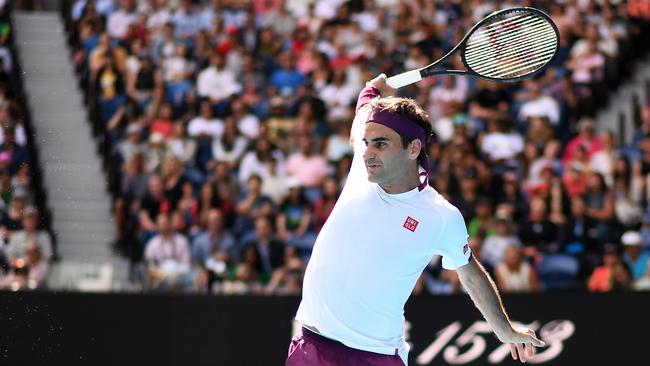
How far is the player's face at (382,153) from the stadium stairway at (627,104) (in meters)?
8.86

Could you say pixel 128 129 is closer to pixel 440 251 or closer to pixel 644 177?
pixel 644 177

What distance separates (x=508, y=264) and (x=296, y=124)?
3509mm

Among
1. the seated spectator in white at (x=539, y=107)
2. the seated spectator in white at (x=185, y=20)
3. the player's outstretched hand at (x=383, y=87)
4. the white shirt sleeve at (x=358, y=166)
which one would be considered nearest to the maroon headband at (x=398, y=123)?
the white shirt sleeve at (x=358, y=166)

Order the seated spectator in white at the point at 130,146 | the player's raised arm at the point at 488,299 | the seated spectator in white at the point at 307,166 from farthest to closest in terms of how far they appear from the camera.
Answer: the seated spectator in white at the point at 130,146 → the seated spectator in white at the point at 307,166 → the player's raised arm at the point at 488,299

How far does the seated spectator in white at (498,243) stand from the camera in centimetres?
1177

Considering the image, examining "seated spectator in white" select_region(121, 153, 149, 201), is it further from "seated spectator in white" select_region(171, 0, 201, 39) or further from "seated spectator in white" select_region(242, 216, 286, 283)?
"seated spectator in white" select_region(171, 0, 201, 39)

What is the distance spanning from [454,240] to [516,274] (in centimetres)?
608

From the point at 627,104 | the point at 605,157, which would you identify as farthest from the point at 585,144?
the point at 627,104

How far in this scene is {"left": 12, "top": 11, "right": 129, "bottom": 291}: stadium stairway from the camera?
11500 mm

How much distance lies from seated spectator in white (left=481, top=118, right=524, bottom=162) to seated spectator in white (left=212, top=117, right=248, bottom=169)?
2770 millimetres

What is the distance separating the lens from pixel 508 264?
11617mm

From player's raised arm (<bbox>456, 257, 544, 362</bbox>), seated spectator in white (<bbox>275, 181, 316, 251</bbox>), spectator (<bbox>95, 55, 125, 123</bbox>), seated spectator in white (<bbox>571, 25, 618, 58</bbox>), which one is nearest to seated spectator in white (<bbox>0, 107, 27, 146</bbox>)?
spectator (<bbox>95, 55, 125, 123</bbox>)

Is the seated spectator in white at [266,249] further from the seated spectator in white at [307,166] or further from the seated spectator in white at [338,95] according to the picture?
the seated spectator in white at [338,95]

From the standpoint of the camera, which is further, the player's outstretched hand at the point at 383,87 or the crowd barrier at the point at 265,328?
the crowd barrier at the point at 265,328
